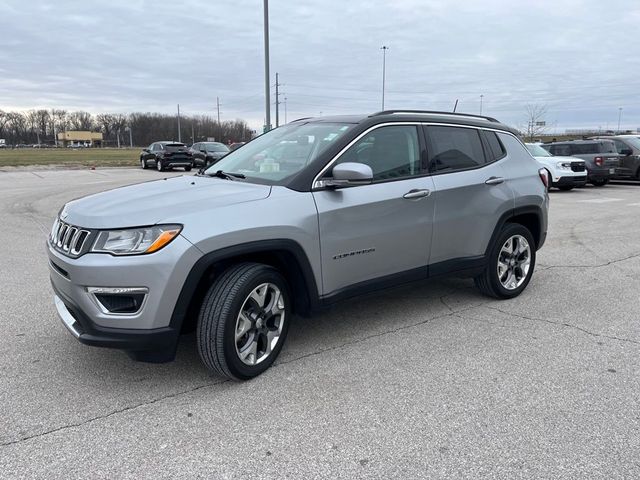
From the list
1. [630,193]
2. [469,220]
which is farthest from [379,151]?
[630,193]

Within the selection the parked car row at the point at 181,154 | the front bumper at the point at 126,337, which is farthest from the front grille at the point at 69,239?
the parked car row at the point at 181,154

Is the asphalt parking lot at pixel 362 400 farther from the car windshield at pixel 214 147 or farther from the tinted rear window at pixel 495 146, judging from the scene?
the car windshield at pixel 214 147

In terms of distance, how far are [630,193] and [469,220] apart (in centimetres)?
1454

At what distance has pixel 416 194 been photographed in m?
4.24

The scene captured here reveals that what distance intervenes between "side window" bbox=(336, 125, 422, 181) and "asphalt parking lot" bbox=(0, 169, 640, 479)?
132 centimetres

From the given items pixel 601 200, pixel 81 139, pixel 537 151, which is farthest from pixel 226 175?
pixel 81 139

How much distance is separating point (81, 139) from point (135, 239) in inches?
5949

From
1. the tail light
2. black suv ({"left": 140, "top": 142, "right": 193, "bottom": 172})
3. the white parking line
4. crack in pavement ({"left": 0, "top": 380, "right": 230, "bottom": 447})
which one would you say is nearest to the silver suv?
crack in pavement ({"left": 0, "top": 380, "right": 230, "bottom": 447})

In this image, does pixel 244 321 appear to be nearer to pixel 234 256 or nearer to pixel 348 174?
pixel 234 256

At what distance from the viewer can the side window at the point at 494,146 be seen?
16.9 ft

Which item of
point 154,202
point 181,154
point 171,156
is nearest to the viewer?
point 154,202

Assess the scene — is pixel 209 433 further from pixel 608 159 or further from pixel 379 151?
pixel 608 159

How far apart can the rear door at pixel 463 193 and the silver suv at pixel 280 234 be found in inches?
0.5

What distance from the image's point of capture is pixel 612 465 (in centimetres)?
263
